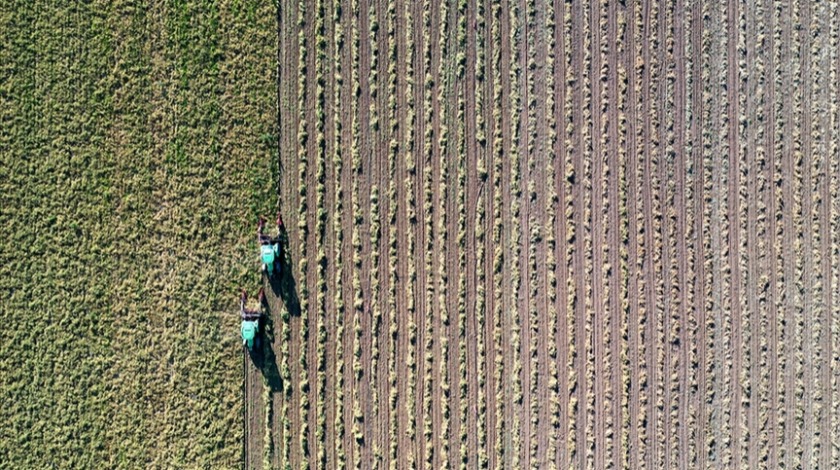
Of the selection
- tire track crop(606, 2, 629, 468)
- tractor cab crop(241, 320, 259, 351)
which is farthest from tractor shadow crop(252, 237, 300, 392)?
tire track crop(606, 2, 629, 468)

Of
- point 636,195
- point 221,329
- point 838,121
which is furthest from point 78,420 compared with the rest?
point 838,121

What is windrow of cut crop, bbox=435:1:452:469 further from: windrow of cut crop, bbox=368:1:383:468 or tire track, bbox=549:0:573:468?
tire track, bbox=549:0:573:468

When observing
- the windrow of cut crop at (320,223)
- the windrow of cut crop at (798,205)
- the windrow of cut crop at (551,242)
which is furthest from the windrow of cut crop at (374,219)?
the windrow of cut crop at (798,205)

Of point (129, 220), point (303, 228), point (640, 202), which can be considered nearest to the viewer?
point (129, 220)

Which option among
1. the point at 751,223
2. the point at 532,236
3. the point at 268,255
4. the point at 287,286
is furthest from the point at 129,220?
the point at 751,223

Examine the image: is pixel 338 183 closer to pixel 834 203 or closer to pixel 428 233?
pixel 428 233

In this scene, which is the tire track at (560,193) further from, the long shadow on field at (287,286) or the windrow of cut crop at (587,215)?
the long shadow on field at (287,286)
